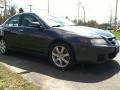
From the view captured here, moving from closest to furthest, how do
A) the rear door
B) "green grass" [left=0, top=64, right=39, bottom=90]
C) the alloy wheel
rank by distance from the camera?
"green grass" [left=0, top=64, right=39, bottom=90] → the alloy wheel → the rear door

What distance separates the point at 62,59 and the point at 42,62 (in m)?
1.13

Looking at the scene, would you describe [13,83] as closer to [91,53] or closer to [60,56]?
[60,56]

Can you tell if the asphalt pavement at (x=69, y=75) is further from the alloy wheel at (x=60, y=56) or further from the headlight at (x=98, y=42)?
the headlight at (x=98, y=42)

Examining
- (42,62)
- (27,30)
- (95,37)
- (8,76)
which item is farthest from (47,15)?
(8,76)

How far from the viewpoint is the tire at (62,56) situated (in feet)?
21.0

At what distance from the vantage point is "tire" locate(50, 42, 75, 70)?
21.0ft

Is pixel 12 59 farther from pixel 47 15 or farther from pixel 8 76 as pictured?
pixel 8 76

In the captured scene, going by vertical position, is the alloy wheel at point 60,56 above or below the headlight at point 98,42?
below

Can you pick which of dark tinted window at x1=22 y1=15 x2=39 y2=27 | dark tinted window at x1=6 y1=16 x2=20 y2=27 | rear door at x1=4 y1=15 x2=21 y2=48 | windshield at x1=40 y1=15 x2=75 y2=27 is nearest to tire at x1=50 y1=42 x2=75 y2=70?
windshield at x1=40 y1=15 x2=75 y2=27

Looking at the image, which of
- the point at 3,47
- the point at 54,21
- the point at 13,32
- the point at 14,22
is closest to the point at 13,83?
the point at 54,21

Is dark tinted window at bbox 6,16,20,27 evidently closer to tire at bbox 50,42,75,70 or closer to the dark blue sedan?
the dark blue sedan

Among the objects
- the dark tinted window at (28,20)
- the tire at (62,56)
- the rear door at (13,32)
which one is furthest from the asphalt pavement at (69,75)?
the dark tinted window at (28,20)

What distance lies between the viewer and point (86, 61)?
6.23 m

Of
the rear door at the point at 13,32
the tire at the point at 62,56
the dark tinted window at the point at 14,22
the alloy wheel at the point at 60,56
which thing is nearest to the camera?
the tire at the point at 62,56
